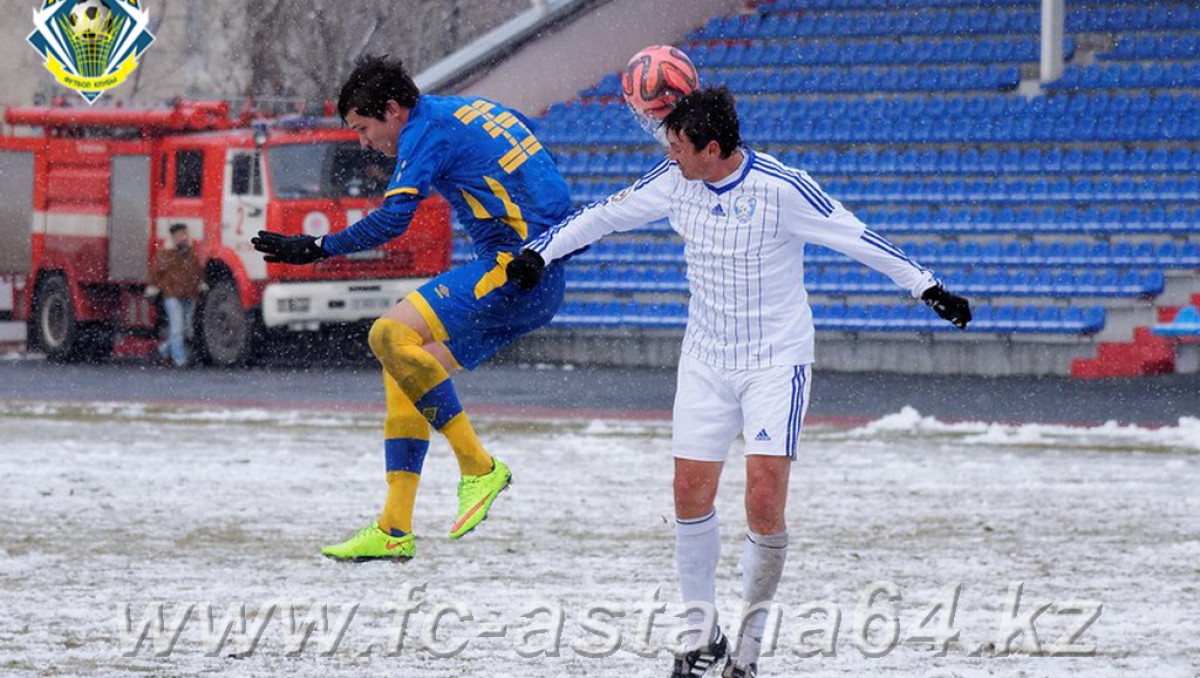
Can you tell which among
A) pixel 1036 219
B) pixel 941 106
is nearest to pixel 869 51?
pixel 941 106

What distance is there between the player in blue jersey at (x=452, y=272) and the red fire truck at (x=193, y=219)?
50.6 feet

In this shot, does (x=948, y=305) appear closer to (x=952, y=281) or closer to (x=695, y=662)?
(x=695, y=662)

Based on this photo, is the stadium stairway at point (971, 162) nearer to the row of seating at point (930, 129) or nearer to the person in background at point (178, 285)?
the row of seating at point (930, 129)

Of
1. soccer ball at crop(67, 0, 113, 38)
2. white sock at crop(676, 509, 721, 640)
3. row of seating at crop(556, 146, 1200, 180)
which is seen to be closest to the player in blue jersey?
white sock at crop(676, 509, 721, 640)

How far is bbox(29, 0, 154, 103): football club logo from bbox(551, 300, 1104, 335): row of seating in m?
11.3

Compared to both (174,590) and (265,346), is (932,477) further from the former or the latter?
(265,346)

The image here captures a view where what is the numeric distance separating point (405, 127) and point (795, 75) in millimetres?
18960

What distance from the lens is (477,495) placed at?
781 cm

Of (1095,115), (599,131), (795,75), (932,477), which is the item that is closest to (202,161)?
(599,131)

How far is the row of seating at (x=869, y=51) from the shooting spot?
25.1 meters

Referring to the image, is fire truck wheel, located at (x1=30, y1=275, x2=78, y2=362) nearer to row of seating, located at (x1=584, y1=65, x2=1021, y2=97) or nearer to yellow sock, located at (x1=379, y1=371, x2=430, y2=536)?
row of seating, located at (x1=584, y1=65, x2=1021, y2=97)

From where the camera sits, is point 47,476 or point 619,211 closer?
point 619,211

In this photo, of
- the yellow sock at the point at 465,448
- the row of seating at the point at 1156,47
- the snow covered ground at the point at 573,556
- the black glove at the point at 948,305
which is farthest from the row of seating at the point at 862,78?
the black glove at the point at 948,305

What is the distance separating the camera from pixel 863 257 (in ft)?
22.9
